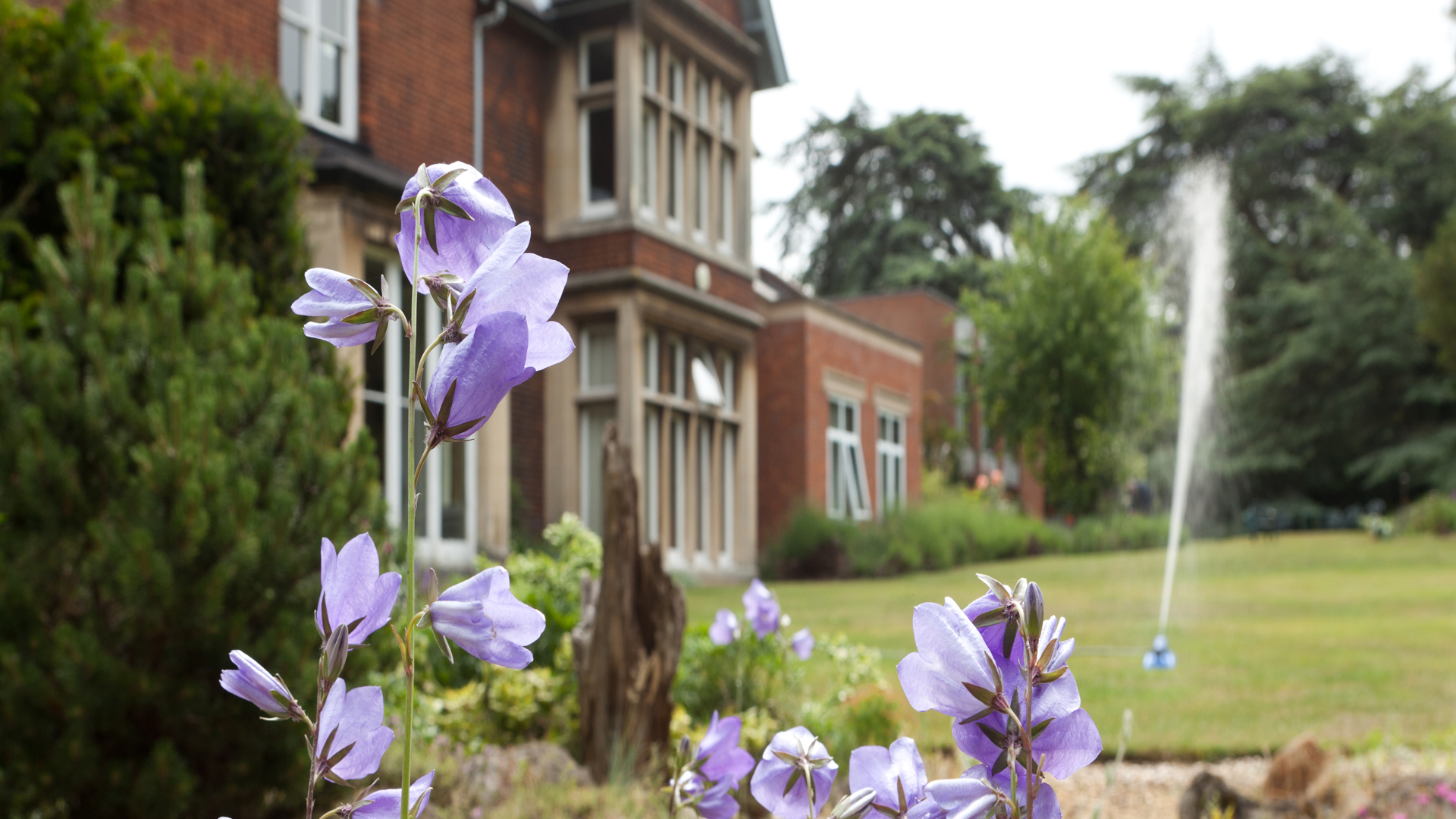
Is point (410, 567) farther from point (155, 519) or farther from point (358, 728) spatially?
point (155, 519)

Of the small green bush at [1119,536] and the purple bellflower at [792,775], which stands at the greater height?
the purple bellflower at [792,775]

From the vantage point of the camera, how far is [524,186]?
1197 cm

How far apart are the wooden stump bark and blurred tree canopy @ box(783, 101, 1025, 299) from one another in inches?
1269

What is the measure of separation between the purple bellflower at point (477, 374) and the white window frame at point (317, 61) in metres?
9.58

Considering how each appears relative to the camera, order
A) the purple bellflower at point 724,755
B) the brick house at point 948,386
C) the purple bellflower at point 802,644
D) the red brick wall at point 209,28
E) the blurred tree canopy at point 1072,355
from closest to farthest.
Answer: the purple bellflower at point 724,755 → the purple bellflower at point 802,644 → the red brick wall at point 209,28 → the blurred tree canopy at point 1072,355 → the brick house at point 948,386

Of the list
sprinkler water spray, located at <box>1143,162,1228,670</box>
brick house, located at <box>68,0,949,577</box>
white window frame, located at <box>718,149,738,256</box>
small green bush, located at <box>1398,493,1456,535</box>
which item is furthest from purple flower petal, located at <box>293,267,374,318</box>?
small green bush, located at <box>1398,493,1456,535</box>

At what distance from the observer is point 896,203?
3744 cm

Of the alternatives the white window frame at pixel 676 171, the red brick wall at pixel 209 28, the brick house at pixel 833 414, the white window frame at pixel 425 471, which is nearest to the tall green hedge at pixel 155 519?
the red brick wall at pixel 209 28

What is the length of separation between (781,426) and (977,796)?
16.1 metres

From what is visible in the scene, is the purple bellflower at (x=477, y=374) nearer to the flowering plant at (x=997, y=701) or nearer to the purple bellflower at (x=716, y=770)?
the flowering plant at (x=997, y=701)

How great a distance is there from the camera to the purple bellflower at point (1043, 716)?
1.94 feet

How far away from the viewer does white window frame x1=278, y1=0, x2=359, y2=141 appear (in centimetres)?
946

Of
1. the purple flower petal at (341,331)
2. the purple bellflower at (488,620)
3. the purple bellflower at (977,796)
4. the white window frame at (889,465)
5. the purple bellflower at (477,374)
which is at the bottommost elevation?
the purple bellflower at (977,796)

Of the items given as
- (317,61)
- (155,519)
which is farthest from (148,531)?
(317,61)
